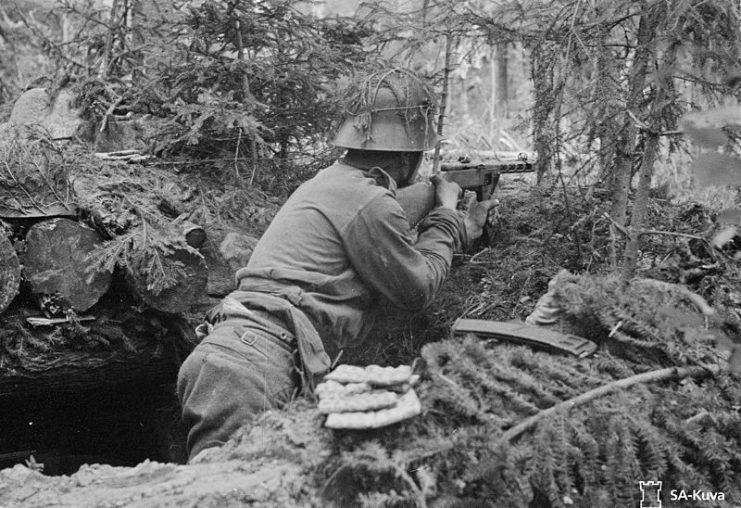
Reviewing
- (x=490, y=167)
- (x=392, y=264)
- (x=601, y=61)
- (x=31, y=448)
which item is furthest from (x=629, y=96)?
(x=31, y=448)

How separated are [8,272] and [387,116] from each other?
112 inches

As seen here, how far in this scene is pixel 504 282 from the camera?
489 cm

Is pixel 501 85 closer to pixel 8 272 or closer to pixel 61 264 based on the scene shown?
pixel 61 264

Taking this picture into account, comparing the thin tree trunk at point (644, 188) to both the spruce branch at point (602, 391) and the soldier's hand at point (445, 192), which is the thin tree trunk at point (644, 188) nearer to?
the spruce branch at point (602, 391)

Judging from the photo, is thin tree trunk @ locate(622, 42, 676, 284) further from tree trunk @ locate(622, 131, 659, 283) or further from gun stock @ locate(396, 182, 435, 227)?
gun stock @ locate(396, 182, 435, 227)

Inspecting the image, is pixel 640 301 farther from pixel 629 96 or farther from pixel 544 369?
pixel 629 96

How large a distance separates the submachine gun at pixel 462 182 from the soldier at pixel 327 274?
0.41 ft

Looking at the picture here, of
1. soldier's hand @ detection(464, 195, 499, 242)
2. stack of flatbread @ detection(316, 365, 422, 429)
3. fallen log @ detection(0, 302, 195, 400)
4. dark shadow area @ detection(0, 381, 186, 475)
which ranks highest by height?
soldier's hand @ detection(464, 195, 499, 242)

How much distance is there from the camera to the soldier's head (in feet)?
13.4

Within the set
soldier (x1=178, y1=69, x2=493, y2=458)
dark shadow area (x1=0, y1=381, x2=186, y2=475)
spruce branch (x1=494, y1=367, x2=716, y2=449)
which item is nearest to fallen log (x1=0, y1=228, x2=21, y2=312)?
dark shadow area (x1=0, y1=381, x2=186, y2=475)

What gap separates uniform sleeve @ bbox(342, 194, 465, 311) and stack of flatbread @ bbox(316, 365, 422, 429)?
1.34 meters

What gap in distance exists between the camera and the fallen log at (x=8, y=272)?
4730 millimetres

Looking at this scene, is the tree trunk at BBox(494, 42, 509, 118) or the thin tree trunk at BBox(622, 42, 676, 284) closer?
the thin tree trunk at BBox(622, 42, 676, 284)

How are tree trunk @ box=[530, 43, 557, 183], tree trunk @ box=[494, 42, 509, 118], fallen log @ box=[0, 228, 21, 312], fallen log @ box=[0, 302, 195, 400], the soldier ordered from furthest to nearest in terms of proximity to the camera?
tree trunk @ box=[494, 42, 509, 118], fallen log @ box=[0, 302, 195, 400], fallen log @ box=[0, 228, 21, 312], tree trunk @ box=[530, 43, 557, 183], the soldier
